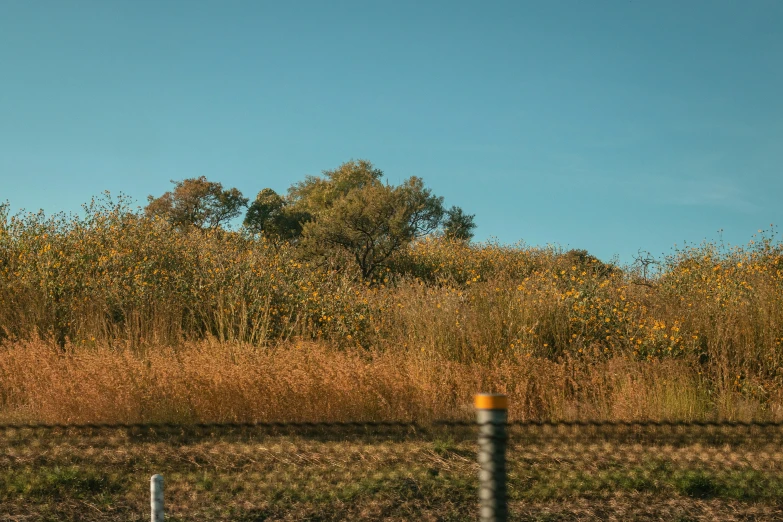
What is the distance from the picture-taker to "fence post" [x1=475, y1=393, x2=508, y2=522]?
1970mm

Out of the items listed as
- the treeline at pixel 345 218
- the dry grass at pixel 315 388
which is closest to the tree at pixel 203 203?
the treeline at pixel 345 218

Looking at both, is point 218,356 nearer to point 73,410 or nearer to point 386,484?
point 73,410

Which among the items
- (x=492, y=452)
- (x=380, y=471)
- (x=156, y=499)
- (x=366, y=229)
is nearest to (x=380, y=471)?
(x=380, y=471)

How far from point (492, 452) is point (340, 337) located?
10.5 meters

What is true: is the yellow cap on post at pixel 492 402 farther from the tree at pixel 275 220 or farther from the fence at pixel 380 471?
the tree at pixel 275 220

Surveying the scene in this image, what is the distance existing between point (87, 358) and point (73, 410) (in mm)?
923

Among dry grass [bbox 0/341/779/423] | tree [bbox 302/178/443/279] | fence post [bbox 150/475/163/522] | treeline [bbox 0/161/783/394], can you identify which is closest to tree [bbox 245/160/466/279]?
tree [bbox 302/178/443/279]

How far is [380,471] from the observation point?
6.62 metres

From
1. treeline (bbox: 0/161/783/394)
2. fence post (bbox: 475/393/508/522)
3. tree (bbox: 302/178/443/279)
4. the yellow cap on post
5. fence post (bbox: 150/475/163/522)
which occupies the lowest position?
fence post (bbox: 150/475/163/522)

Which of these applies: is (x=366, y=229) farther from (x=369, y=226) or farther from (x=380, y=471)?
(x=380, y=471)

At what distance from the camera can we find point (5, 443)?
7172 millimetres

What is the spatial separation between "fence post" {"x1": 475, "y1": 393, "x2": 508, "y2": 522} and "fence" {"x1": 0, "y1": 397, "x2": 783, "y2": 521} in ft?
11.2

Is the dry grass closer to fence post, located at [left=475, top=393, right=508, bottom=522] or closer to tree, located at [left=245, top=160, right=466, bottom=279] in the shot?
fence post, located at [left=475, top=393, right=508, bottom=522]

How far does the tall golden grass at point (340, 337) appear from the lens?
848 centimetres
